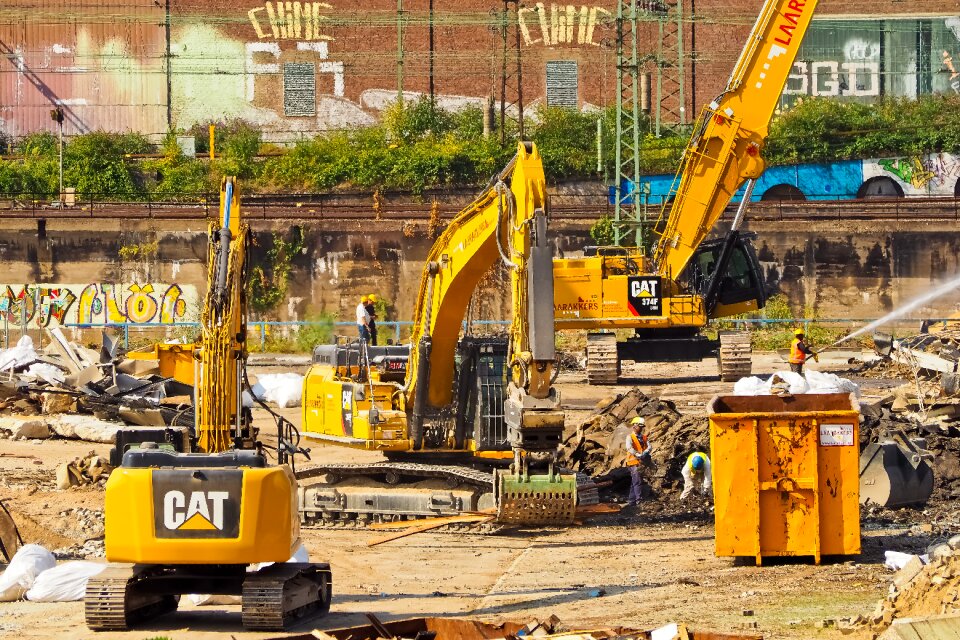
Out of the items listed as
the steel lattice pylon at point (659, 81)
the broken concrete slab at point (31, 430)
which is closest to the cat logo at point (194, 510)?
the broken concrete slab at point (31, 430)

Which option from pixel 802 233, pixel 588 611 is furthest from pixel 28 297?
pixel 588 611

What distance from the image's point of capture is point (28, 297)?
43.2 m

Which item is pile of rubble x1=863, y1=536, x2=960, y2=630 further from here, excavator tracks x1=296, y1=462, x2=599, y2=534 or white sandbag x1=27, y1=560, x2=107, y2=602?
excavator tracks x1=296, y1=462, x2=599, y2=534

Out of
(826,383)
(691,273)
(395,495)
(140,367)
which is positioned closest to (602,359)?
(691,273)

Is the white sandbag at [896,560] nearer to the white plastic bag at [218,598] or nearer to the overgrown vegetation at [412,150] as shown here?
the white plastic bag at [218,598]

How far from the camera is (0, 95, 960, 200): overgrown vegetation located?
1996 inches

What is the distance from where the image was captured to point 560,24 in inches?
2253

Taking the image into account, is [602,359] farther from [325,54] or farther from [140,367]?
[325,54]

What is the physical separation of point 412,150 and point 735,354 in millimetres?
20262

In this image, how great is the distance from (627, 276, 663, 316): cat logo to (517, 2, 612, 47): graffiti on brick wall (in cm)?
2584

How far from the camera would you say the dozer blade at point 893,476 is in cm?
1803

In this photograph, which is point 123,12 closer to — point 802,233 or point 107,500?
point 802,233

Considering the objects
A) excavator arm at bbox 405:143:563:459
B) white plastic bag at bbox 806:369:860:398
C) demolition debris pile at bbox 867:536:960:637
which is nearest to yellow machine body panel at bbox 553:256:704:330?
white plastic bag at bbox 806:369:860:398

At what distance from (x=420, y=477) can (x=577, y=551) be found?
3222mm
